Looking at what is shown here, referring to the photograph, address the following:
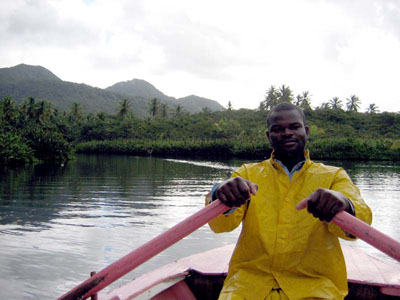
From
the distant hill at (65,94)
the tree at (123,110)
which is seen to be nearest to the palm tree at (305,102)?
the tree at (123,110)

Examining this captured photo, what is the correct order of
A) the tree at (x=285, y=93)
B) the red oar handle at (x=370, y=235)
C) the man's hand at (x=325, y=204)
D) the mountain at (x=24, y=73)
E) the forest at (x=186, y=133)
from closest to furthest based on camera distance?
the red oar handle at (x=370, y=235)
the man's hand at (x=325, y=204)
the forest at (x=186, y=133)
the tree at (x=285, y=93)
the mountain at (x=24, y=73)

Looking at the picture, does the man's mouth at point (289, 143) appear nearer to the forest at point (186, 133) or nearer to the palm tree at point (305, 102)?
the forest at point (186, 133)

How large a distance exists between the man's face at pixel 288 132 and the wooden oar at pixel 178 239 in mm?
501

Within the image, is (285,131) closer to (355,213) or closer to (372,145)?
(355,213)

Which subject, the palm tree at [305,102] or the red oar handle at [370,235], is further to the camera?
the palm tree at [305,102]

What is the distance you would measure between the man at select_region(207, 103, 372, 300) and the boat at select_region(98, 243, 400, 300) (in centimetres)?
99

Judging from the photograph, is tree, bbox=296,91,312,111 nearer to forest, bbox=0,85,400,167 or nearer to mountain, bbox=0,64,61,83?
forest, bbox=0,85,400,167

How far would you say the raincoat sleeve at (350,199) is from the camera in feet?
5.22

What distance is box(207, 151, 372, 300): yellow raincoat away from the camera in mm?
1686

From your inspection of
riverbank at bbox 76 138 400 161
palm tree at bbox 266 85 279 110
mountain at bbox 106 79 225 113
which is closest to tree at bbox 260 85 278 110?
palm tree at bbox 266 85 279 110

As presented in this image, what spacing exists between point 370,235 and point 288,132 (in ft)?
2.21

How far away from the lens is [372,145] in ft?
128

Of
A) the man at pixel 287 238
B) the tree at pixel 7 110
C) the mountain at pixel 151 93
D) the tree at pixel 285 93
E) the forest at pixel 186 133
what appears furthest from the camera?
the mountain at pixel 151 93

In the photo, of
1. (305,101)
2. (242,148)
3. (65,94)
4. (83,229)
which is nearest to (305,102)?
(305,101)
